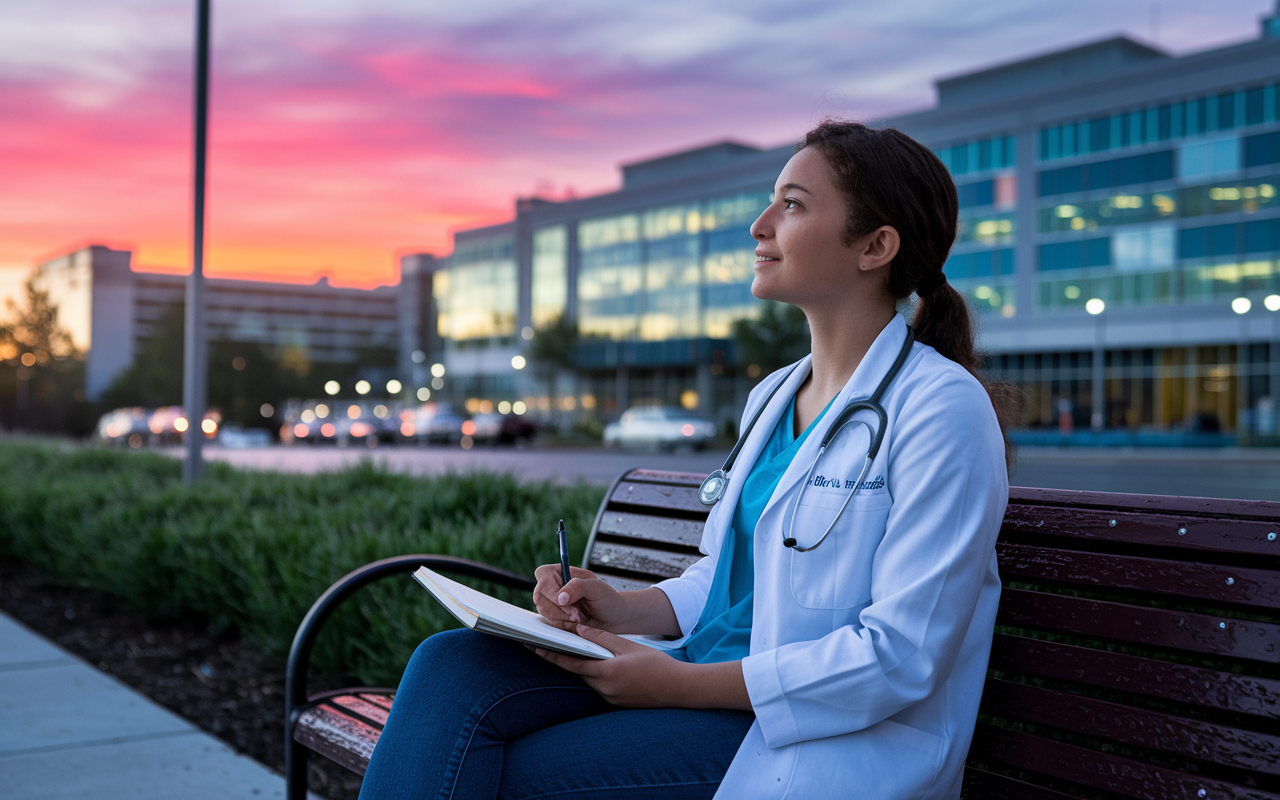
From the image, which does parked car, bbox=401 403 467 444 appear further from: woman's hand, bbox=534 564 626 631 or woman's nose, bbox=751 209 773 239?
woman's nose, bbox=751 209 773 239

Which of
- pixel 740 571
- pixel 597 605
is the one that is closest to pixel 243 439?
pixel 597 605

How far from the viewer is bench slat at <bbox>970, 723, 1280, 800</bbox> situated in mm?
1765

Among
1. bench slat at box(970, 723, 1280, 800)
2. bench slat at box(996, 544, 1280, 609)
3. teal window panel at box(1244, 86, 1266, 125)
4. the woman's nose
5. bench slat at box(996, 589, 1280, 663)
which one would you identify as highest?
teal window panel at box(1244, 86, 1266, 125)

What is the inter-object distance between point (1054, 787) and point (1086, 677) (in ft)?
0.71

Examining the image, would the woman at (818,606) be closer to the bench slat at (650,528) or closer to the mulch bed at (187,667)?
the bench slat at (650,528)

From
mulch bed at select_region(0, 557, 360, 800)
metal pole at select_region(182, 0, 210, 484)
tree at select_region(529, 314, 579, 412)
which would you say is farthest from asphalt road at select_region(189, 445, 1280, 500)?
tree at select_region(529, 314, 579, 412)

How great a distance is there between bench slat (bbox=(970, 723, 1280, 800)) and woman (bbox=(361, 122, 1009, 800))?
0.80 ft

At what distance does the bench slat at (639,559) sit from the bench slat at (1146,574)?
1.05 meters

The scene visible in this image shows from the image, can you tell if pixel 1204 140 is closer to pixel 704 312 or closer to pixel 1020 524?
pixel 704 312

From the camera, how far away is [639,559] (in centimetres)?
326

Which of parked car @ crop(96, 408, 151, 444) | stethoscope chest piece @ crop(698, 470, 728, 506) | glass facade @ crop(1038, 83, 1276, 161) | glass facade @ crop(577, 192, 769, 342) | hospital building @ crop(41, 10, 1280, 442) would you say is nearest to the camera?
stethoscope chest piece @ crop(698, 470, 728, 506)

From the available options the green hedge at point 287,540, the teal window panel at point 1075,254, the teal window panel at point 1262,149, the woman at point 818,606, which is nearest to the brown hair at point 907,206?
the woman at point 818,606

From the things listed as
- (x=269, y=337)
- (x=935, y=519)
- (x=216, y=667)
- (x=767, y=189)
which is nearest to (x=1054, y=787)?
(x=935, y=519)

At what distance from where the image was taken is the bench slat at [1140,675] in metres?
1.76
